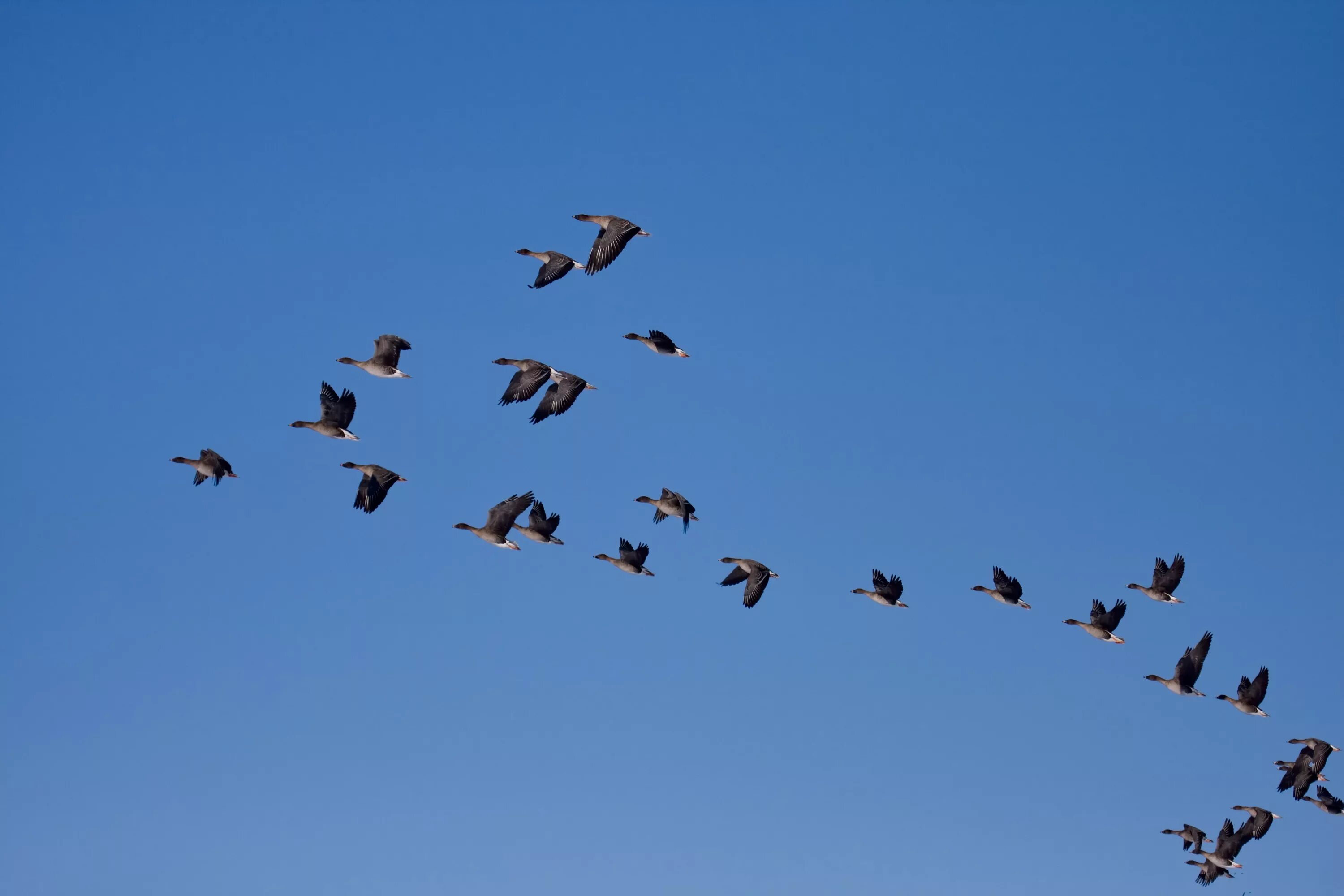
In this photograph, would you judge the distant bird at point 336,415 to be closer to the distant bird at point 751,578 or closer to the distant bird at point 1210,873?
the distant bird at point 751,578

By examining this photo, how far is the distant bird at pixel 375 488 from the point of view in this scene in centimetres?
3497

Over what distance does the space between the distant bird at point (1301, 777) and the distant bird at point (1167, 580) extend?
471 cm

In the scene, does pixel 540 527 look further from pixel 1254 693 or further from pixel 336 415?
pixel 1254 693

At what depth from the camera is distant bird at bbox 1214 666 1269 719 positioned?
41.7 metres

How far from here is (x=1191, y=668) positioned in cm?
4134

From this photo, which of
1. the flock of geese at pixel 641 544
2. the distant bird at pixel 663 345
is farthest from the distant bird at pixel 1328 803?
the distant bird at pixel 663 345

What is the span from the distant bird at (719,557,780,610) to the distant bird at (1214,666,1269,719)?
41.9 ft

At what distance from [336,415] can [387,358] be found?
66.9 inches

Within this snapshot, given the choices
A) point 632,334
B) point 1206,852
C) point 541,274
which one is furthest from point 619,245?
point 1206,852

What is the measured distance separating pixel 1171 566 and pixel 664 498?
13011 millimetres

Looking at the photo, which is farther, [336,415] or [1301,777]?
[1301,777]

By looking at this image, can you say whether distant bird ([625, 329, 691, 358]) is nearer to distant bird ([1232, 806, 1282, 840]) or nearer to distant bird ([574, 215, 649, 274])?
distant bird ([574, 215, 649, 274])

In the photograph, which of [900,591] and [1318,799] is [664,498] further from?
[1318,799]

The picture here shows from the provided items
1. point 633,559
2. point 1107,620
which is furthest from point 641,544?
point 1107,620
